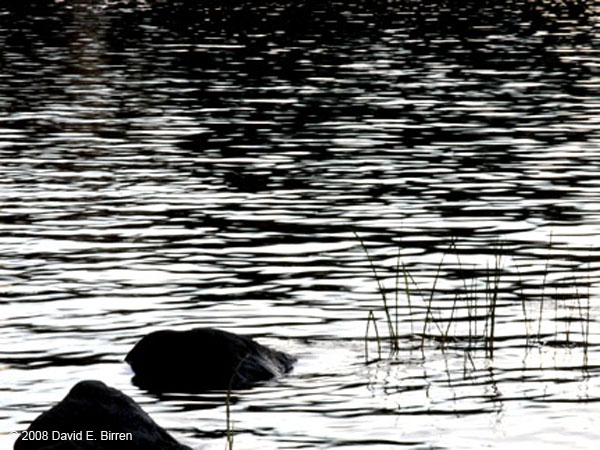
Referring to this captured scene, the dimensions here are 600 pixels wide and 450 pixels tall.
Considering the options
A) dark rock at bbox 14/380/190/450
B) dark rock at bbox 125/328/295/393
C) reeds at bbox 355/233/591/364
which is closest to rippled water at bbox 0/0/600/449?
reeds at bbox 355/233/591/364

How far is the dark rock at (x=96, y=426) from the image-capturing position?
13.3 m

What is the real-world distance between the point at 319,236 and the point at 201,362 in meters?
8.99

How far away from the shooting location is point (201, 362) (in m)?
16.5

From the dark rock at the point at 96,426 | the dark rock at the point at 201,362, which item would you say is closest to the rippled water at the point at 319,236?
the dark rock at the point at 201,362

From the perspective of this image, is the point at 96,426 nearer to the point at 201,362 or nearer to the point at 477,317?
the point at 201,362

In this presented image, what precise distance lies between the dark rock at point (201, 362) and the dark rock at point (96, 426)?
8.48 feet

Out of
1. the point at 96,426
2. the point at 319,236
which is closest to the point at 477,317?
the point at 319,236


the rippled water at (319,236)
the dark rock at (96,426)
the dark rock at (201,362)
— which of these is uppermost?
the dark rock at (96,426)

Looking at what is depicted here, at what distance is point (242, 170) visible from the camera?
33.1m

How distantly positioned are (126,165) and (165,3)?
2560 inches

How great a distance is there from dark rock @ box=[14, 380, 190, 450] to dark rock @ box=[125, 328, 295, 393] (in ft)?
8.48

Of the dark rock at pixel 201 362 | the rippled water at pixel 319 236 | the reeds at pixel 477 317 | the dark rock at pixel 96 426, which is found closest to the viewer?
the dark rock at pixel 96 426

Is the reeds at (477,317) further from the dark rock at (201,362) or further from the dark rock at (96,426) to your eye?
the dark rock at (96,426)

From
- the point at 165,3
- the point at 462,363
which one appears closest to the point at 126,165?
the point at 462,363
